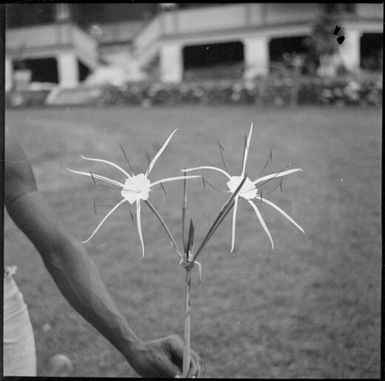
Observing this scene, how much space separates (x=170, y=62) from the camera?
2088 mm

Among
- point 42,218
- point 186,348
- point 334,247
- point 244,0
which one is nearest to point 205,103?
point 244,0

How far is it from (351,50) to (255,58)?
36 centimetres

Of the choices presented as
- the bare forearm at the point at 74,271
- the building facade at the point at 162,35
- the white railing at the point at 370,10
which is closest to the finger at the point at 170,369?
the bare forearm at the point at 74,271

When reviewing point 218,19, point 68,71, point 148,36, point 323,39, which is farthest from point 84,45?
point 323,39

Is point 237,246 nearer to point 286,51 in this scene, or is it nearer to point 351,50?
point 286,51

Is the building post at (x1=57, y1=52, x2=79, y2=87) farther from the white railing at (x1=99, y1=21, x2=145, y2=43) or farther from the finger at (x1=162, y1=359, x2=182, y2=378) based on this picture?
the finger at (x1=162, y1=359, x2=182, y2=378)

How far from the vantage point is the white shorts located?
147 centimetres

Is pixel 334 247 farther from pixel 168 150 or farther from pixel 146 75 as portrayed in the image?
→ pixel 146 75

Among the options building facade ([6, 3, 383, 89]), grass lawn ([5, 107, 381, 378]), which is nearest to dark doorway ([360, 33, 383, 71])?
building facade ([6, 3, 383, 89])

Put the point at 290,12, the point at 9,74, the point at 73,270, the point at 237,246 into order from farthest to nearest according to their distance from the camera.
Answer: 1. the point at 237,246
2. the point at 290,12
3. the point at 9,74
4. the point at 73,270

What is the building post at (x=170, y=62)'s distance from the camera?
2011 millimetres

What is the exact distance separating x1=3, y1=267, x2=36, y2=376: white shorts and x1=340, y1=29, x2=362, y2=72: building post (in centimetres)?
123

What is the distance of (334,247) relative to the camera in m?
2.34

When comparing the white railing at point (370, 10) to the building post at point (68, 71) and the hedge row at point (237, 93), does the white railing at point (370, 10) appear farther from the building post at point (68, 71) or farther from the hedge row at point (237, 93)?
the building post at point (68, 71)
